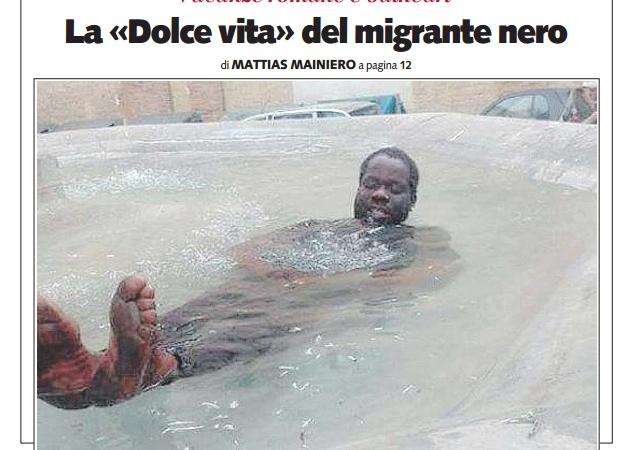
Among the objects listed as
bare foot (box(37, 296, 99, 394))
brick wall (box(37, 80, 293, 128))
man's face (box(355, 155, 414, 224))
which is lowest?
bare foot (box(37, 296, 99, 394))

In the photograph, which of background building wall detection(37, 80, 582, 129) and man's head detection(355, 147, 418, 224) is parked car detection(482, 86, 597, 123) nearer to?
background building wall detection(37, 80, 582, 129)

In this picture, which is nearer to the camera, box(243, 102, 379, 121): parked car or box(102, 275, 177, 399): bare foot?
box(102, 275, 177, 399): bare foot

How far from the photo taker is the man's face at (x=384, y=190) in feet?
8.30

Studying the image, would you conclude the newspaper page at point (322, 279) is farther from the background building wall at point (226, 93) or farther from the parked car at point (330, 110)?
the parked car at point (330, 110)

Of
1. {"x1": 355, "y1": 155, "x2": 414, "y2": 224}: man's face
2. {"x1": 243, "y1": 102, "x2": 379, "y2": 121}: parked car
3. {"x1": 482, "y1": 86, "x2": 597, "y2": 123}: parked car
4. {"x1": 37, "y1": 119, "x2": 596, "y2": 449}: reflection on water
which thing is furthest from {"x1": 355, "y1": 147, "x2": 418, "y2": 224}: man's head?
{"x1": 482, "y1": 86, "x2": 597, "y2": 123}: parked car

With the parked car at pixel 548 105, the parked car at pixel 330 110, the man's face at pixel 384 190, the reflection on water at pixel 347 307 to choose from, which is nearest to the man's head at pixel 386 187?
the man's face at pixel 384 190

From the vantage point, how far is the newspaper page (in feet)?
5.18

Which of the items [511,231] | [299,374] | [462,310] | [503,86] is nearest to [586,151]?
[511,231]

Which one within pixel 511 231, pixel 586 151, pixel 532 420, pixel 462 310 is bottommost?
pixel 532 420

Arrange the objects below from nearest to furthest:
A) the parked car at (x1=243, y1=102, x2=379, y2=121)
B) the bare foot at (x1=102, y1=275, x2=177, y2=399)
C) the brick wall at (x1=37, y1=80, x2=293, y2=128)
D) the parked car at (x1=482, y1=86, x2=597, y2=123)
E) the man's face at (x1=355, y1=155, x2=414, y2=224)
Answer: the bare foot at (x1=102, y1=275, x2=177, y2=399), the brick wall at (x1=37, y1=80, x2=293, y2=128), the parked car at (x1=482, y1=86, x2=597, y2=123), the man's face at (x1=355, y1=155, x2=414, y2=224), the parked car at (x1=243, y1=102, x2=379, y2=121)

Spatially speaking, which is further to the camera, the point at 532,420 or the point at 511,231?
the point at 511,231

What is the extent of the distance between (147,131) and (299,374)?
88.2 inches

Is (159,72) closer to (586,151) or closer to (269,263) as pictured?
(269,263)
